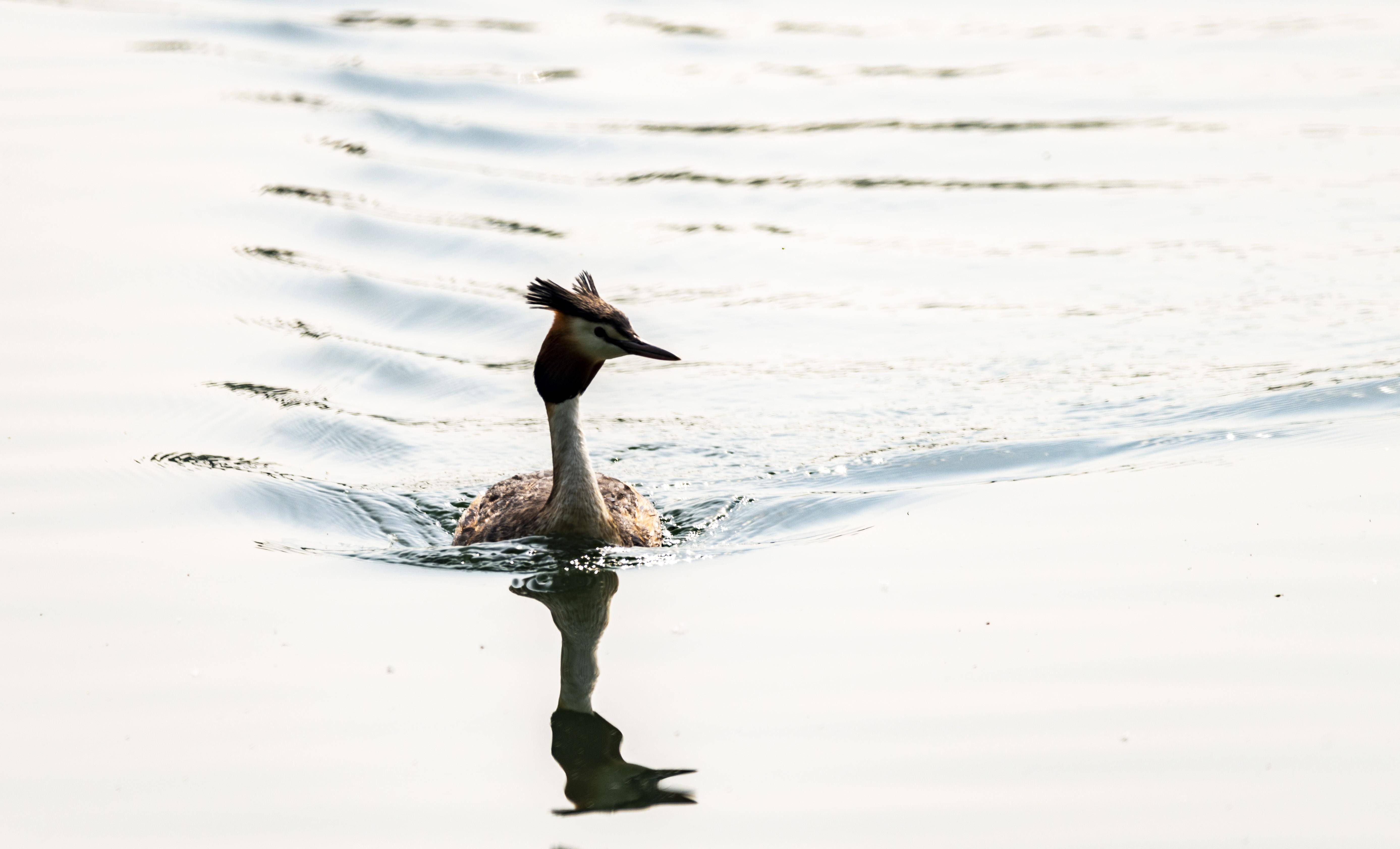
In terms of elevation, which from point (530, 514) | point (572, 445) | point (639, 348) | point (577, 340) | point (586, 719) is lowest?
point (586, 719)

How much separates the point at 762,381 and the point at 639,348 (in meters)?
4.00

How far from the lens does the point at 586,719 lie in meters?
7.05

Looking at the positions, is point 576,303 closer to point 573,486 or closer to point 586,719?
point 573,486

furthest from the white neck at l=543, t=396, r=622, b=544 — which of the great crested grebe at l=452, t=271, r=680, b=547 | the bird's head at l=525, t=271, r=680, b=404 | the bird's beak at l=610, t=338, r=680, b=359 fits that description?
the bird's beak at l=610, t=338, r=680, b=359

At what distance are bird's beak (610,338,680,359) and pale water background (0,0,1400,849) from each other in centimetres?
122

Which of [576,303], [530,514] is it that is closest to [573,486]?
[530,514]

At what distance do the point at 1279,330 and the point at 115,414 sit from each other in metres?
8.67

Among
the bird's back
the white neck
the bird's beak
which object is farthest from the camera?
the bird's back

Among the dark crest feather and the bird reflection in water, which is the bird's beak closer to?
the dark crest feather

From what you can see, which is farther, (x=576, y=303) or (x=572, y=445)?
(x=572, y=445)

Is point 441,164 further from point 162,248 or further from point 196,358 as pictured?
point 196,358

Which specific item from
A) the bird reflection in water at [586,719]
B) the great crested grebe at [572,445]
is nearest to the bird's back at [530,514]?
the great crested grebe at [572,445]

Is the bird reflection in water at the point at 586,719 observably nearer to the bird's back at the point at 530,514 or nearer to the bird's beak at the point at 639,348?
the bird's back at the point at 530,514

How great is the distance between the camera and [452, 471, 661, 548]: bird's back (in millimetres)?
9383
